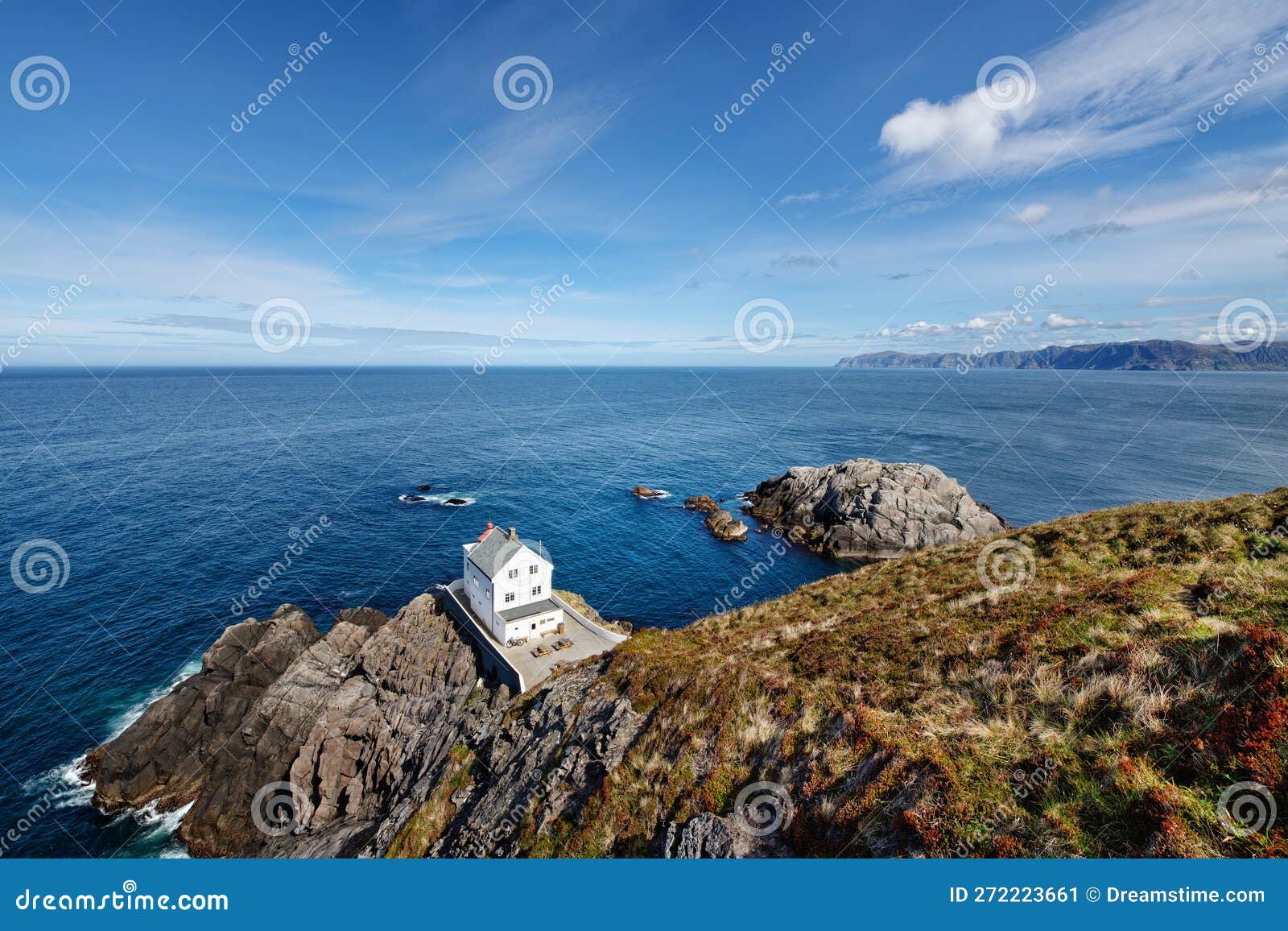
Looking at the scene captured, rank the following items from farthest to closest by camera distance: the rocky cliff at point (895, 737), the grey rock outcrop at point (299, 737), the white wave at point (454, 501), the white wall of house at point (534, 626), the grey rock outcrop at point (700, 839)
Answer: the white wave at point (454, 501) → the white wall of house at point (534, 626) → the grey rock outcrop at point (299, 737) → the grey rock outcrop at point (700, 839) → the rocky cliff at point (895, 737)

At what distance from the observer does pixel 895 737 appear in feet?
38.5

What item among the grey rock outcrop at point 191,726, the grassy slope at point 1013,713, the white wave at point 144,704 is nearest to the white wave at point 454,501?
the grey rock outcrop at point 191,726

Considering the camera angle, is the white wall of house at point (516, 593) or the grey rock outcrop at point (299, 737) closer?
the grey rock outcrop at point (299, 737)

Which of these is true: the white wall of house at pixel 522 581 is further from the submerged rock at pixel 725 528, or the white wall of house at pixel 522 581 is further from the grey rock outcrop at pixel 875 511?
the grey rock outcrop at pixel 875 511

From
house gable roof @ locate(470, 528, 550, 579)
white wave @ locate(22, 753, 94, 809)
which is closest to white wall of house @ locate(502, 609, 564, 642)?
house gable roof @ locate(470, 528, 550, 579)

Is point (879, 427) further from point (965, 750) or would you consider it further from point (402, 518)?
point (965, 750)

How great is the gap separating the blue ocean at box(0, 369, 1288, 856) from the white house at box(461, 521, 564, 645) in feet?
34.6

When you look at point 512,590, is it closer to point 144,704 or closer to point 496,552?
point 496,552

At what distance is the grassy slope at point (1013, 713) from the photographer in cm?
866

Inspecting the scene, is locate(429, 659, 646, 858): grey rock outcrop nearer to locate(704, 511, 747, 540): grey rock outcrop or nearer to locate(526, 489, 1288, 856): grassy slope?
locate(526, 489, 1288, 856): grassy slope

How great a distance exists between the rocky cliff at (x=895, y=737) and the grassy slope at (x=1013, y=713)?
57mm

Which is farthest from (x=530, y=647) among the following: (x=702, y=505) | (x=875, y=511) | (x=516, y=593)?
(x=875, y=511)

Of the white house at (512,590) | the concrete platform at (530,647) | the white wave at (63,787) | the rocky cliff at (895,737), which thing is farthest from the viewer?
the white house at (512,590)

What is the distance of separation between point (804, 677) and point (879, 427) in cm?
12966
